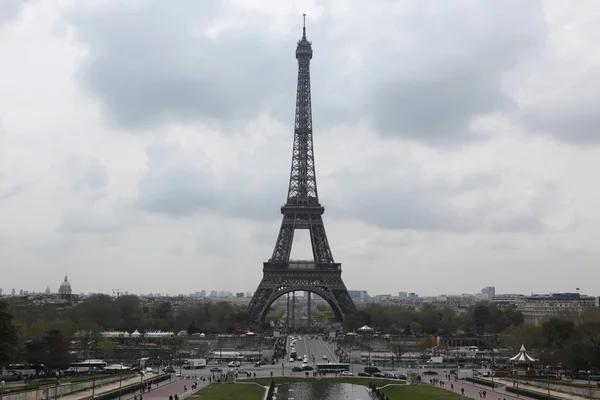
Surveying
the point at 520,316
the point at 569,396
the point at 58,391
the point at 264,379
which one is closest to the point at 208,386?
the point at 264,379

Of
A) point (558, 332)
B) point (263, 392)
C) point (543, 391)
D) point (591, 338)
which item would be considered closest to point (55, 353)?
point (263, 392)

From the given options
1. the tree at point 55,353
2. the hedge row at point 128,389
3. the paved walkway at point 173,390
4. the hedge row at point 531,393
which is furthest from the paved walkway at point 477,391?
the tree at point 55,353

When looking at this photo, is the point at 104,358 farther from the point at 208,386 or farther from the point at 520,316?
the point at 520,316

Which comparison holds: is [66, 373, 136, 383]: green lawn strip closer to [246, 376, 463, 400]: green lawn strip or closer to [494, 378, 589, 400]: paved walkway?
[246, 376, 463, 400]: green lawn strip

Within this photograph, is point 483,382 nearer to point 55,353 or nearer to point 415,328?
point 55,353

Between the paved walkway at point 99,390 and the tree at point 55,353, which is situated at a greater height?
the tree at point 55,353

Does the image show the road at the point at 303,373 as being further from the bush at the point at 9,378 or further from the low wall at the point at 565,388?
the bush at the point at 9,378
